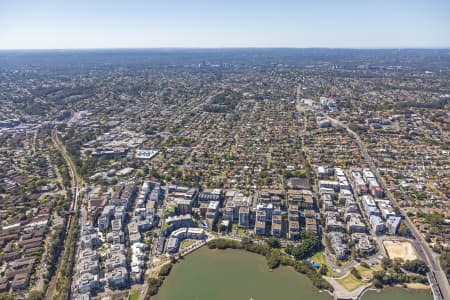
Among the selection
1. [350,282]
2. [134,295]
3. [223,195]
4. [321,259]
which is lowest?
[134,295]

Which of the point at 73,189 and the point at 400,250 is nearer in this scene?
the point at 400,250

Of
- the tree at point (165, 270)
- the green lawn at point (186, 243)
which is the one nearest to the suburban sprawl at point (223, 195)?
the green lawn at point (186, 243)

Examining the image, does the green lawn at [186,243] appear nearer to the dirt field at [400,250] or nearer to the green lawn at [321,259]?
the green lawn at [321,259]

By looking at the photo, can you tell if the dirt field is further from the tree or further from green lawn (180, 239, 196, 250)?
the tree

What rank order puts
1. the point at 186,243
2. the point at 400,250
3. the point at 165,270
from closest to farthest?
1. the point at 165,270
2. the point at 400,250
3. the point at 186,243

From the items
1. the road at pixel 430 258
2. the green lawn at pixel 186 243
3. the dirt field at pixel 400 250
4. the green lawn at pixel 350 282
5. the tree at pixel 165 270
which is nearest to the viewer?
the road at pixel 430 258

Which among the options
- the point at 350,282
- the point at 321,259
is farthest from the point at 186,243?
the point at 350,282

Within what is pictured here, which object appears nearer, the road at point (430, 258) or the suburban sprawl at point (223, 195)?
the road at point (430, 258)

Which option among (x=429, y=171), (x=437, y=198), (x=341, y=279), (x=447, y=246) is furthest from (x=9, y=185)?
(x=429, y=171)

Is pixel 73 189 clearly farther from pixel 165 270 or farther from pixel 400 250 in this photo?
pixel 400 250
